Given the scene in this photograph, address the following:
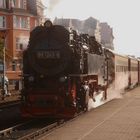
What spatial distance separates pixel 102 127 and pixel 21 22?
171 ft

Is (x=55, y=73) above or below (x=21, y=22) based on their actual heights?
below

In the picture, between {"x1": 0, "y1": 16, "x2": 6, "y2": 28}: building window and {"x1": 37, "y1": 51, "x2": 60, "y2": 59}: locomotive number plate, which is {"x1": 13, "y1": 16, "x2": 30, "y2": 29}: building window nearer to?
{"x1": 0, "y1": 16, "x2": 6, "y2": 28}: building window

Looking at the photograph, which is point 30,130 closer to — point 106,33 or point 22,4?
point 22,4

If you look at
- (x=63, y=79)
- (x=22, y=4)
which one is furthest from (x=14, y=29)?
(x=63, y=79)

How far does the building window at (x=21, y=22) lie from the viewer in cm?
6761

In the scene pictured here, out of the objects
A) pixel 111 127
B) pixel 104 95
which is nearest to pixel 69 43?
pixel 111 127

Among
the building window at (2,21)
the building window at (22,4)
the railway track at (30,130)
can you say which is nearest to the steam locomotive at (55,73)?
the railway track at (30,130)

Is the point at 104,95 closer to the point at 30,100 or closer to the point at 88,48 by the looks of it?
the point at 88,48

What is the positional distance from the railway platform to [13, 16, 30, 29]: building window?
45.5 meters

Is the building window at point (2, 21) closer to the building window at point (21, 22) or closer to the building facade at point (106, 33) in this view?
the building window at point (21, 22)

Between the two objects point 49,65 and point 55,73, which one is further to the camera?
point 49,65

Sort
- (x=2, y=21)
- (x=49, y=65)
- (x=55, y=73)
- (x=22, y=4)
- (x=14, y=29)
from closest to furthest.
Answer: (x=55, y=73) → (x=49, y=65) → (x=2, y=21) → (x=14, y=29) → (x=22, y=4)

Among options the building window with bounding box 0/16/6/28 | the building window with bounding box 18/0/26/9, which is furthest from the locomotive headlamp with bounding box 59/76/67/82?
the building window with bounding box 18/0/26/9

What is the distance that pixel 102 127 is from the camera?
1756cm
